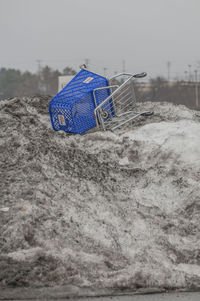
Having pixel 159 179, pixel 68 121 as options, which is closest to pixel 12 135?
pixel 68 121

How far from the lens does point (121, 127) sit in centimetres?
630

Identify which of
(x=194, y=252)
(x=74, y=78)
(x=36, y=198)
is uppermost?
(x=74, y=78)

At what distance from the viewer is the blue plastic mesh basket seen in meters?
5.99

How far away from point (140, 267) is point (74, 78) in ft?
12.3

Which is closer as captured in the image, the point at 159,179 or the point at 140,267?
the point at 140,267

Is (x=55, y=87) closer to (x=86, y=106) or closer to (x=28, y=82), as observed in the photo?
(x=28, y=82)

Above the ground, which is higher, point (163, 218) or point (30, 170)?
point (30, 170)

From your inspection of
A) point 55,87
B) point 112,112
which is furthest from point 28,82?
point 112,112

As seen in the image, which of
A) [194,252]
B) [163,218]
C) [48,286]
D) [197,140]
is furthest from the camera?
[197,140]

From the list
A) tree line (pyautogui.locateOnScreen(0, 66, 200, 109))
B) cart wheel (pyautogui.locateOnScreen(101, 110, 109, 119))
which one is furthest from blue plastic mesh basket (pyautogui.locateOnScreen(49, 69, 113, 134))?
tree line (pyautogui.locateOnScreen(0, 66, 200, 109))

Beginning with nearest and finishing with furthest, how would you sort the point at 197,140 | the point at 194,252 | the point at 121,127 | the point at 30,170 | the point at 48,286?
the point at 48,286
the point at 194,252
the point at 30,170
the point at 197,140
the point at 121,127

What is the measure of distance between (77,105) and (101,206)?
2.15m

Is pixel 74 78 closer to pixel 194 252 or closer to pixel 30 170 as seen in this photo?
pixel 30 170

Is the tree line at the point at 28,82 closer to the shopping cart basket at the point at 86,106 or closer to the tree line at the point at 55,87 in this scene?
the tree line at the point at 55,87
